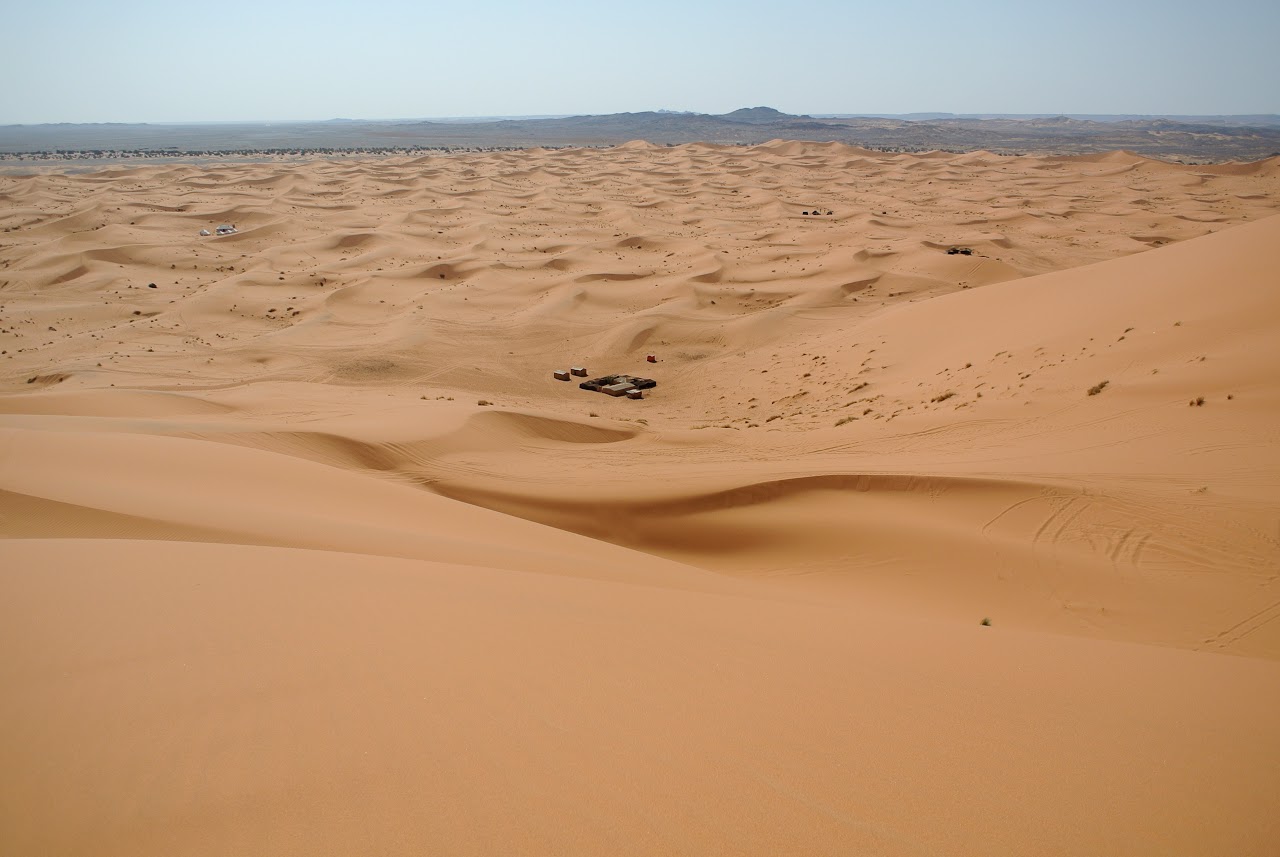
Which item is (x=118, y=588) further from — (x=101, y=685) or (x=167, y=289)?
(x=167, y=289)

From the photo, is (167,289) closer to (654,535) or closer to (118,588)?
(654,535)

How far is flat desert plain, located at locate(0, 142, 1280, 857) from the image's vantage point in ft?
8.34

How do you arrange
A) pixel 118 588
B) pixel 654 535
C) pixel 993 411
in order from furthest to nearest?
1. pixel 993 411
2. pixel 654 535
3. pixel 118 588

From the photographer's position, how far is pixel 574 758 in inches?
107

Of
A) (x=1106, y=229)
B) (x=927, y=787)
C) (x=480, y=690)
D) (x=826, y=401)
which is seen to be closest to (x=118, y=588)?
(x=480, y=690)

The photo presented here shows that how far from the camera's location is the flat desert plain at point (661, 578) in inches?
100

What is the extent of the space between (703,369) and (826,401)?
4.34 meters

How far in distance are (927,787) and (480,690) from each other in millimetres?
1688

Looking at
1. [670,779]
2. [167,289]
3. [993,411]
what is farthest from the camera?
[167,289]

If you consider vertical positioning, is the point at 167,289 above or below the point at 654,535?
above

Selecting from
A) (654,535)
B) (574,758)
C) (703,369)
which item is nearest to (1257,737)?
(574,758)

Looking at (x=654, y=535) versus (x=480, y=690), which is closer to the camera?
(x=480, y=690)

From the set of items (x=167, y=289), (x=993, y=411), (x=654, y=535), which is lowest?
(x=654, y=535)

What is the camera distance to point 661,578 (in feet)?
20.3
